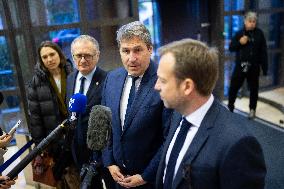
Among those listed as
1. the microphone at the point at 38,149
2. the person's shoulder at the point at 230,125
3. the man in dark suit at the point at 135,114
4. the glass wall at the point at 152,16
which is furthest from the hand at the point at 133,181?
the glass wall at the point at 152,16

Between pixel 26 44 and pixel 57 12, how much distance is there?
696mm

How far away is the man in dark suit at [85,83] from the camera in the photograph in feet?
7.50

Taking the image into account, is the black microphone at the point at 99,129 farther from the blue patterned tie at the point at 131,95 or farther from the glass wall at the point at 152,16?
the glass wall at the point at 152,16

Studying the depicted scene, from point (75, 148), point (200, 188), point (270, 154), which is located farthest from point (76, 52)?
point (270, 154)

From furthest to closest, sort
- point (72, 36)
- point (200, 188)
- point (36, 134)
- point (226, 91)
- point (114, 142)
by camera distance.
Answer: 1. point (226, 91)
2. point (72, 36)
3. point (36, 134)
4. point (114, 142)
5. point (200, 188)

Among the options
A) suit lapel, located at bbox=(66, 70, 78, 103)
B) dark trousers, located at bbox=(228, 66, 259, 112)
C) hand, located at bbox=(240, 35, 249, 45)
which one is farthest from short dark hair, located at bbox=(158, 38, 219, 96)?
dark trousers, located at bbox=(228, 66, 259, 112)

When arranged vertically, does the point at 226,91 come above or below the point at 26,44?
below

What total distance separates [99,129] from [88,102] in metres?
0.78

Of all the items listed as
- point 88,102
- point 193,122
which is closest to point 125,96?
point 88,102

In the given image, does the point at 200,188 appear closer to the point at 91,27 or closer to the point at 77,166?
the point at 77,166

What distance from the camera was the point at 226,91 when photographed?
5.90 metres

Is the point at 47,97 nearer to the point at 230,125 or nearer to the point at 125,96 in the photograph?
the point at 125,96

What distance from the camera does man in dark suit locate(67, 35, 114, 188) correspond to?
229 centimetres

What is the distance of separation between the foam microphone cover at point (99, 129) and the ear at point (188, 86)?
0.52 metres
